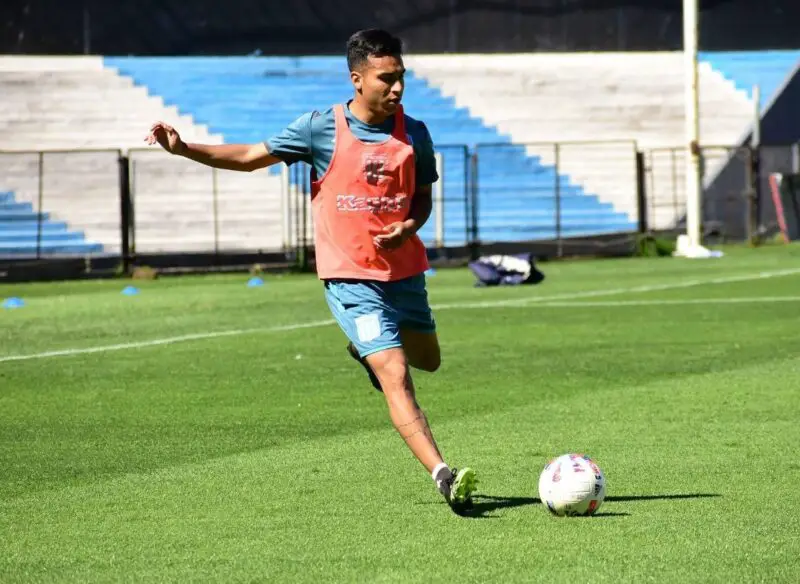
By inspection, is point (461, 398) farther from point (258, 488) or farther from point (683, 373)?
point (258, 488)

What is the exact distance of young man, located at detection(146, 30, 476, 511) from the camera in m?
6.97

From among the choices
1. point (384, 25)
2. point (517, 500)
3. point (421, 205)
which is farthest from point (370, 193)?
point (384, 25)

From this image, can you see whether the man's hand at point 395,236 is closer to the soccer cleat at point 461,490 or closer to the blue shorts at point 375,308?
the blue shorts at point 375,308

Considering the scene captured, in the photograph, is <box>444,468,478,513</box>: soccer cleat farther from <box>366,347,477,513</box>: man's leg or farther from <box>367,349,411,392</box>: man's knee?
<box>367,349,411,392</box>: man's knee

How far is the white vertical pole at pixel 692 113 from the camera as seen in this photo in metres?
29.4

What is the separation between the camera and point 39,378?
12.3 m

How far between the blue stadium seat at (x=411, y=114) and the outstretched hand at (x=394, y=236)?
91.7ft

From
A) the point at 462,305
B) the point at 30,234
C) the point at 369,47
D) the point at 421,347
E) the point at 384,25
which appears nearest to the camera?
the point at 369,47

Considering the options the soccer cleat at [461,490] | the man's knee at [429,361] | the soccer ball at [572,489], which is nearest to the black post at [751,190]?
the man's knee at [429,361]

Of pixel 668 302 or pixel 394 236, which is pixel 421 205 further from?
pixel 668 302

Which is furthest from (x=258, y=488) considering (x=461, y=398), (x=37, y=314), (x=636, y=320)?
(x=37, y=314)

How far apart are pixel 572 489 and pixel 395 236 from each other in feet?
4.42

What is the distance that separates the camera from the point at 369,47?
22.9 ft

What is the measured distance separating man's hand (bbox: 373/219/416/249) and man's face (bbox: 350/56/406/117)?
524mm
